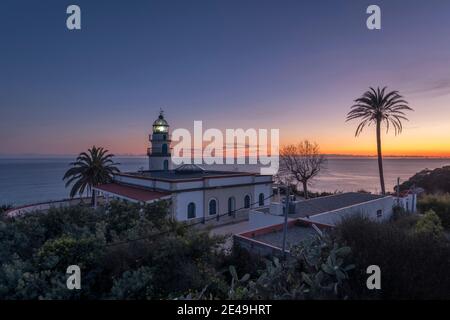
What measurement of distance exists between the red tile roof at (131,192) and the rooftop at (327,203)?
8850mm

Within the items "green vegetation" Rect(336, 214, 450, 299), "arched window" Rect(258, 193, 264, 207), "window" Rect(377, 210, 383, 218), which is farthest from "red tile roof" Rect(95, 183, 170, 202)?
"window" Rect(377, 210, 383, 218)

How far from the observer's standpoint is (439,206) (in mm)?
20328

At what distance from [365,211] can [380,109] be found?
10282 millimetres

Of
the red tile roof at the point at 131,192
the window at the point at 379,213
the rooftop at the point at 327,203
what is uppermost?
the red tile roof at the point at 131,192

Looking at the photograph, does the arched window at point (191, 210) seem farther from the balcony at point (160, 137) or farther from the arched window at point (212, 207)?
the balcony at point (160, 137)

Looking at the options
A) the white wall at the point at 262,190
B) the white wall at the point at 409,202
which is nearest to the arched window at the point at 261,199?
the white wall at the point at 262,190

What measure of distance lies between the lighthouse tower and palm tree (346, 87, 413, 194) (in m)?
18.2

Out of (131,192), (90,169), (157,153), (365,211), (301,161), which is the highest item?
(157,153)

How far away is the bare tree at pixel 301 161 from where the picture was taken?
111 feet

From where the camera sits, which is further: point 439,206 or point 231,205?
point 231,205

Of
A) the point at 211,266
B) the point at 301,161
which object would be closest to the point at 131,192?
the point at 211,266

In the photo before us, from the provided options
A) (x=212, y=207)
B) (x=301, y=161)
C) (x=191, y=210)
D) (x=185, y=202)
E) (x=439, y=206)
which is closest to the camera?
(x=185, y=202)

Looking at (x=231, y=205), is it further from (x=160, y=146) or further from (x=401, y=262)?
(x=401, y=262)

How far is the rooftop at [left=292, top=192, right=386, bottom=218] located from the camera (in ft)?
55.0
